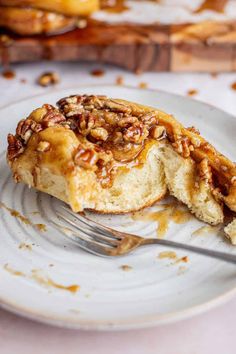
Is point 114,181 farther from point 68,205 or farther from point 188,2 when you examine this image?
point 188,2

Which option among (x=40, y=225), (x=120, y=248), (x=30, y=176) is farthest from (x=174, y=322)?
(x=30, y=176)

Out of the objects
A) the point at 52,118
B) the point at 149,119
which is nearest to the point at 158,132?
the point at 149,119

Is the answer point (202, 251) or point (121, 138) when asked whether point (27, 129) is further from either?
point (202, 251)

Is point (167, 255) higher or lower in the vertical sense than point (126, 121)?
lower

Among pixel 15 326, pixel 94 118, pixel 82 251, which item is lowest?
pixel 15 326

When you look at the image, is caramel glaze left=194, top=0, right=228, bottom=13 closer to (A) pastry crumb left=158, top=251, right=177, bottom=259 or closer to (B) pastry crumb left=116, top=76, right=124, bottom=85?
(B) pastry crumb left=116, top=76, right=124, bottom=85

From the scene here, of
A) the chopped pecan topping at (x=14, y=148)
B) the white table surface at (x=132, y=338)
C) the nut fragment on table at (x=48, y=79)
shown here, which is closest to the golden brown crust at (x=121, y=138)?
the chopped pecan topping at (x=14, y=148)
